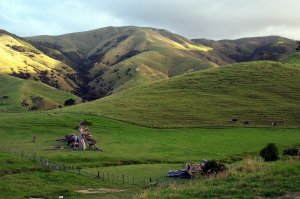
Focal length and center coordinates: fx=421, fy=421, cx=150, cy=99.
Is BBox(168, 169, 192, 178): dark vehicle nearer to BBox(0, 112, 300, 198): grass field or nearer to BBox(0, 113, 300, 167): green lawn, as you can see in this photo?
BBox(0, 112, 300, 198): grass field

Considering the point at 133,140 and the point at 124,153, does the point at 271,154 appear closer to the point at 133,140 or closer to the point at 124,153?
the point at 124,153

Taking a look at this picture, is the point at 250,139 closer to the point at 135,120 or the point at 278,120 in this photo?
the point at 278,120

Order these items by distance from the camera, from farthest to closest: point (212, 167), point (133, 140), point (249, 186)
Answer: point (133, 140) → point (212, 167) → point (249, 186)

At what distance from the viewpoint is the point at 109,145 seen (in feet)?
275

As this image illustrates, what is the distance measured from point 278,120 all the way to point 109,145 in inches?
2112

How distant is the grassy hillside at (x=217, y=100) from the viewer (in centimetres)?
11875

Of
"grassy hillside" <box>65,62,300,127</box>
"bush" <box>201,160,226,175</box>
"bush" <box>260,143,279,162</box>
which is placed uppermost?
"grassy hillside" <box>65,62,300,127</box>

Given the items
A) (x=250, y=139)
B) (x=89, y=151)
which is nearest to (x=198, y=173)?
(x=89, y=151)

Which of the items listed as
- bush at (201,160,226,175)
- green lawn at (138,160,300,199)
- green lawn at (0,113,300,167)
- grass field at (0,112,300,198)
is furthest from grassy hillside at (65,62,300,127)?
green lawn at (138,160,300,199)

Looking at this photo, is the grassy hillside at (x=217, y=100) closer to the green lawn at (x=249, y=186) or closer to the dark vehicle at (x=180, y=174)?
the dark vehicle at (x=180, y=174)

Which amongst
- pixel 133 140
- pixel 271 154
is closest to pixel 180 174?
pixel 271 154

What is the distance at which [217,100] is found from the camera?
448 feet

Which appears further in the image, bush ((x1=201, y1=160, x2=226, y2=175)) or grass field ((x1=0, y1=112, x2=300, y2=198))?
bush ((x1=201, y1=160, x2=226, y2=175))

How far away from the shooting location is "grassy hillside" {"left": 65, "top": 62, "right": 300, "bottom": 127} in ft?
390
